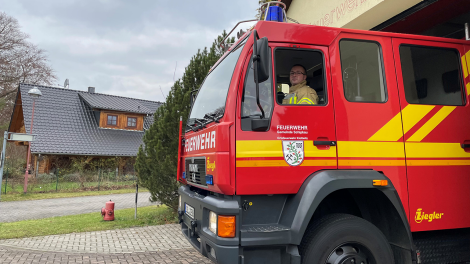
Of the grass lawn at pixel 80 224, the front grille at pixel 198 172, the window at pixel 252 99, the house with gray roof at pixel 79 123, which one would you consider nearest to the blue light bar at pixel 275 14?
the window at pixel 252 99

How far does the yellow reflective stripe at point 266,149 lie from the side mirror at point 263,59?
0.56 meters

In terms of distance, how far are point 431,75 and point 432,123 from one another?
23.7 inches

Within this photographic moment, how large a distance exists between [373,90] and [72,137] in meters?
21.3

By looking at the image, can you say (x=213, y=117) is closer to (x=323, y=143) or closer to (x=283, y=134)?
(x=283, y=134)

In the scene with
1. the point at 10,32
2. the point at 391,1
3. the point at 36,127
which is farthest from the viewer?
the point at 10,32

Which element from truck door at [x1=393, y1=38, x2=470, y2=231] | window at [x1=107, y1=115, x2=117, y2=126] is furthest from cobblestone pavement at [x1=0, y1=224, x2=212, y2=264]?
→ window at [x1=107, y1=115, x2=117, y2=126]

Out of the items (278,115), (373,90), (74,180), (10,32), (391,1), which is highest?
(10,32)

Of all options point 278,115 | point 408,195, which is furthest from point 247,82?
point 408,195

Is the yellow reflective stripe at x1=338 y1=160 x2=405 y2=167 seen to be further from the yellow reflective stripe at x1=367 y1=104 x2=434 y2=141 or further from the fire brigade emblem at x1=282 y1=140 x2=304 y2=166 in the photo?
the fire brigade emblem at x1=282 y1=140 x2=304 y2=166

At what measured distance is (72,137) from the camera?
21141 mm

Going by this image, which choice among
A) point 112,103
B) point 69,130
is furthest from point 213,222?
point 112,103

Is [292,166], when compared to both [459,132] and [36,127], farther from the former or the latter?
[36,127]

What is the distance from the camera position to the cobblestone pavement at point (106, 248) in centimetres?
515

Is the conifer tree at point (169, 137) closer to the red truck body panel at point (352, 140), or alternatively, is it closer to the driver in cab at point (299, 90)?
the red truck body panel at point (352, 140)
